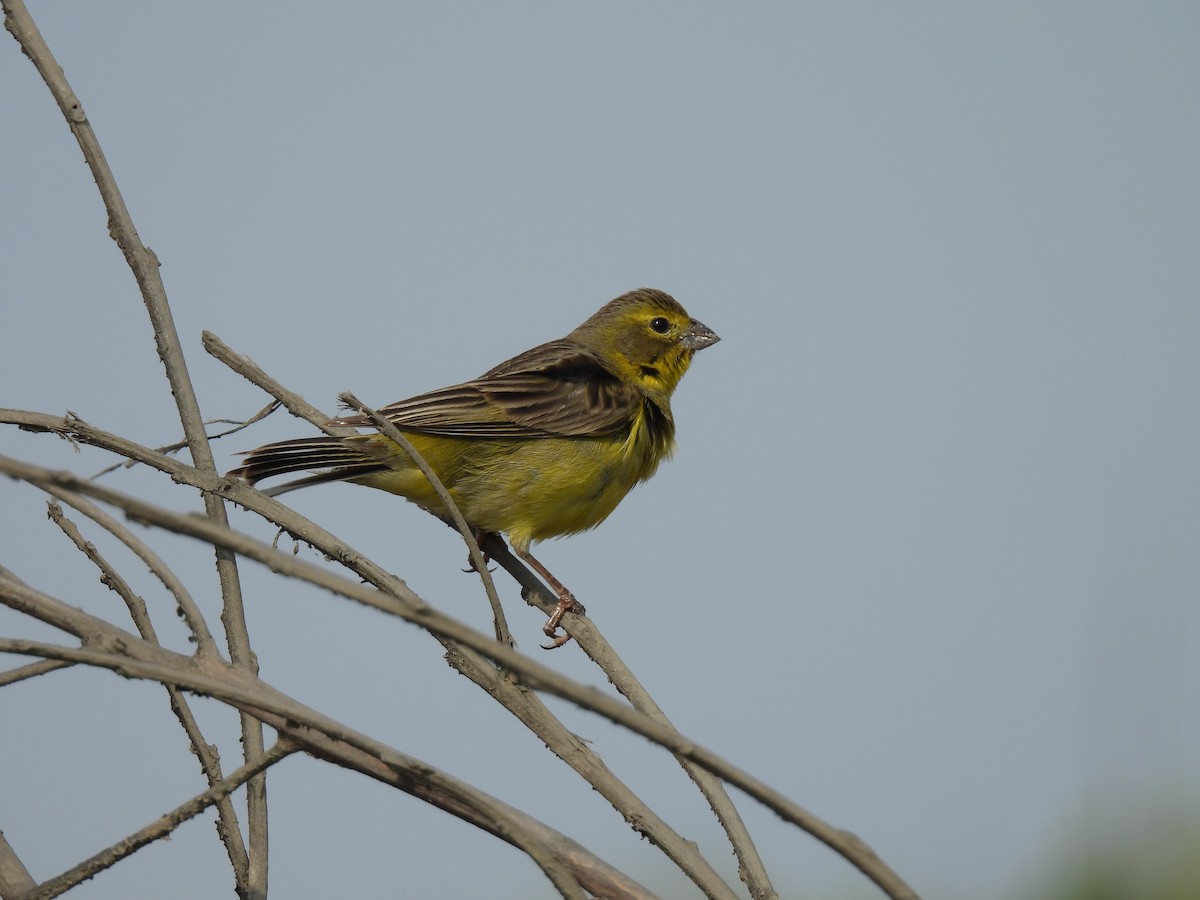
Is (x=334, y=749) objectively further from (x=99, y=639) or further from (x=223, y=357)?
Result: (x=223, y=357)

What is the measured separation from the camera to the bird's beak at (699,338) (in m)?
7.08

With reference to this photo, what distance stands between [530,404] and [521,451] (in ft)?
0.89

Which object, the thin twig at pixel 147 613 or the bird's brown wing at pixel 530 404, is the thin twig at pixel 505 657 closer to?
the thin twig at pixel 147 613

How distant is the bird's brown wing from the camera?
5.72 meters

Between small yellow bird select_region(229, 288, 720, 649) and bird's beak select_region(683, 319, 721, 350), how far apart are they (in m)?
0.65

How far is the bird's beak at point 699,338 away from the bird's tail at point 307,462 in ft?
7.75

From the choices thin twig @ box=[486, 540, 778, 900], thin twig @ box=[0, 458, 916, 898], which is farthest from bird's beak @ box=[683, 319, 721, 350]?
thin twig @ box=[0, 458, 916, 898]

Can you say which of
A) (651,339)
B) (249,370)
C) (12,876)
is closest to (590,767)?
(12,876)

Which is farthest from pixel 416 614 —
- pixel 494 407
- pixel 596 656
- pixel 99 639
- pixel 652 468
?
pixel 652 468

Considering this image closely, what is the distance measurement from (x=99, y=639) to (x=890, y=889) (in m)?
1.33

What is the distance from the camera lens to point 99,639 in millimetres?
2109

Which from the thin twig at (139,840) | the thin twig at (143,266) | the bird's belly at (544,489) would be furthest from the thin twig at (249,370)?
the bird's belly at (544,489)

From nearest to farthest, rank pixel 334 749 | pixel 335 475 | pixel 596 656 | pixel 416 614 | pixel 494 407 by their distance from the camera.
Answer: pixel 416 614, pixel 334 749, pixel 596 656, pixel 335 475, pixel 494 407

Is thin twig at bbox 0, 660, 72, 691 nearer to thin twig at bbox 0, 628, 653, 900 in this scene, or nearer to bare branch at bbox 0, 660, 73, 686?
bare branch at bbox 0, 660, 73, 686
